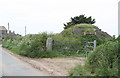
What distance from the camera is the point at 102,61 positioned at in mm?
5574

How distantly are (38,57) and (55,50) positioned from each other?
1.86 metres

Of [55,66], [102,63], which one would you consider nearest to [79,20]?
[55,66]

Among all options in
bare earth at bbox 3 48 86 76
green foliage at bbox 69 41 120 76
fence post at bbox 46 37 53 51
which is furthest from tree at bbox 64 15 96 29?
green foliage at bbox 69 41 120 76

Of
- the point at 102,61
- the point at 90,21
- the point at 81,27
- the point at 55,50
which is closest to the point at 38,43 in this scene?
the point at 55,50

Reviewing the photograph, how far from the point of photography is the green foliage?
5152 mm

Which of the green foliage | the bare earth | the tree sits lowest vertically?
the bare earth

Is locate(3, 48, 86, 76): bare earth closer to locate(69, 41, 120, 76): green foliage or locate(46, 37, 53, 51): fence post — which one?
locate(69, 41, 120, 76): green foliage

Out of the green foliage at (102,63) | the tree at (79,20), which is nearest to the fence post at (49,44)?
the green foliage at (102,63)

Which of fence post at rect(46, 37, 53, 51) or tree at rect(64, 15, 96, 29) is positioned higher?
tree at rect(64, 15, 96, 29)

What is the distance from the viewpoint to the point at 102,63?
549 centimetres

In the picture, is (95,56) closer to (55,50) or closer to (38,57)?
(38,57)

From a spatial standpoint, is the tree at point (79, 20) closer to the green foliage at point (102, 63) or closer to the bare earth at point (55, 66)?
the bare earth at point (55, 66)

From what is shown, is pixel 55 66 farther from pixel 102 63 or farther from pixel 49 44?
pixel 49 44

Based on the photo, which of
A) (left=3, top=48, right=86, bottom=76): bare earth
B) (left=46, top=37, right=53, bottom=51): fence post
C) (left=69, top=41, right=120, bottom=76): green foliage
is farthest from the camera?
(left=46, top=37, right=53, bottom=51): fence post
